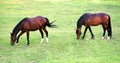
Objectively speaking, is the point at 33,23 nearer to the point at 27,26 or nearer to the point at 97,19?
the point at 27,26

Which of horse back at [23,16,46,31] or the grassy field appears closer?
the grassy field

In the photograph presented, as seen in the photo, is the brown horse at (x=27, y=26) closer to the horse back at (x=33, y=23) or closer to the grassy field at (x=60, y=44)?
the horse back at (x=33, y=23)

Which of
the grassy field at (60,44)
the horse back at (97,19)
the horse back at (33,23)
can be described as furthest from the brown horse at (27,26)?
the horse back at (97,19)

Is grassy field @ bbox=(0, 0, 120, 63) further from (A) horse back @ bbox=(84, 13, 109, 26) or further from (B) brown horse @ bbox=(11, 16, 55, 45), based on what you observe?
(A) horse back @ bbox=(84, 13, 109, 26)

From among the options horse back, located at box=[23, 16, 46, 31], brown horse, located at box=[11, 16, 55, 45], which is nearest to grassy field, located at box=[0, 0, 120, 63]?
brown horse, located at box=[11, 16, 55, 45]

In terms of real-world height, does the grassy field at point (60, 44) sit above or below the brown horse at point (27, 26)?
below

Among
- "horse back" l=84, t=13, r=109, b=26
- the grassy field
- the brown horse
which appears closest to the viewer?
the grassy field

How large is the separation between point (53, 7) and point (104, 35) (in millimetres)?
14147

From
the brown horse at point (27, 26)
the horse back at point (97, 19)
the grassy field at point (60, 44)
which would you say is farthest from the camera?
the horse back at point (97, 19)

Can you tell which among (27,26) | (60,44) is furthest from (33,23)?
(60,44)

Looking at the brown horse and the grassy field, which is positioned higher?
the brown horse

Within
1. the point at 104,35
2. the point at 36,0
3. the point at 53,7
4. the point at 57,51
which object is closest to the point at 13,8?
the point at 53,7

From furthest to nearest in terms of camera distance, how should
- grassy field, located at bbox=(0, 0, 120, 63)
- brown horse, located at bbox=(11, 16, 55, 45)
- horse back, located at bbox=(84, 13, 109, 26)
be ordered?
horse back, located at bbox=(84, 13, 109, 26), brown horse, located at bbox=(11, 16, 55, 45), grassy field, located at bbox=(0, 0, 120, 63)

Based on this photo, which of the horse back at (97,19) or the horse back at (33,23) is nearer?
the horse back at (33,23)
